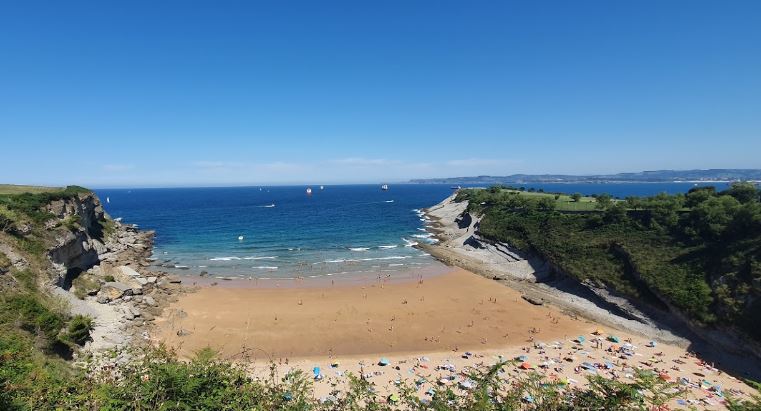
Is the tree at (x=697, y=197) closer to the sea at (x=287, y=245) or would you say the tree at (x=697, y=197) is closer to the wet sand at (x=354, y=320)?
the wet sand at (x=354, y=320)

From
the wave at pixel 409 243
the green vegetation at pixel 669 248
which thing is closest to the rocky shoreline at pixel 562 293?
the green vegetation at pixel 669 248

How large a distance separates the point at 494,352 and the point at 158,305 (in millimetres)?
30147

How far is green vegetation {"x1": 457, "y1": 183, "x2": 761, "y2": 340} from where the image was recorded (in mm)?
27250

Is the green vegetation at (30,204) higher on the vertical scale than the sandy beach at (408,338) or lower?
higher

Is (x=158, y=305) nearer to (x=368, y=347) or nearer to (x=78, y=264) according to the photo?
(x=78, y=264)

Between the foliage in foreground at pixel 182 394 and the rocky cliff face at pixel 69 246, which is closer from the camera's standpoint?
the foliage in foreground at pixel 182 394

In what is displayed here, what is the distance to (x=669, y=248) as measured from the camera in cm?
3722

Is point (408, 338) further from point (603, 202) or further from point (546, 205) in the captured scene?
point (546, 205)

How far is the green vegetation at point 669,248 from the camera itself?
27.2m

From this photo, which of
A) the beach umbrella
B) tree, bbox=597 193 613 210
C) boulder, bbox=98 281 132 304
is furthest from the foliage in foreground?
tree, bbox=597 193 613 210

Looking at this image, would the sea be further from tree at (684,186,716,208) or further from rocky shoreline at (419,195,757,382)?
tree at (684,186,716,208)

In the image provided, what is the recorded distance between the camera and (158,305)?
109 feet

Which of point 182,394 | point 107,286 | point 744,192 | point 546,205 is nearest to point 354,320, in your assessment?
point 182,394

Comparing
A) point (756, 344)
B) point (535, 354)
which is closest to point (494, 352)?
point (535, 354)
